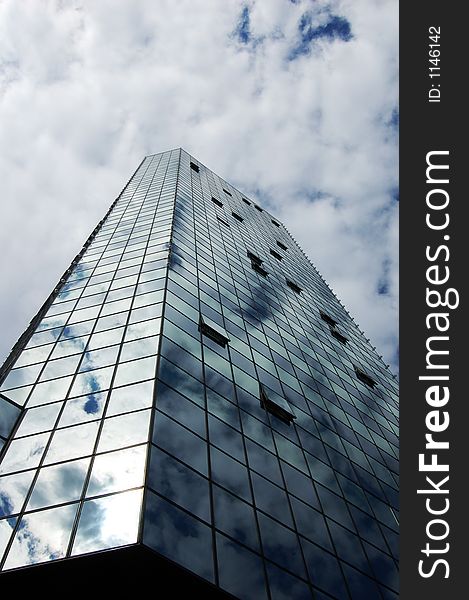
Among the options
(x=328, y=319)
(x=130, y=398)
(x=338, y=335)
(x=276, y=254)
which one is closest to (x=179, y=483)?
(x=130, y=398)

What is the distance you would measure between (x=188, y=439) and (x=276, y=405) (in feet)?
21.8

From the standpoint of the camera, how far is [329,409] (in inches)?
952

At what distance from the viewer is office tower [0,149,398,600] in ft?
35.5

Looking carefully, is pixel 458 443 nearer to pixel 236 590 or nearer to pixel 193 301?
pixel 236 590

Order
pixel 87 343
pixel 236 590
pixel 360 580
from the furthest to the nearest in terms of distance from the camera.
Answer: pixel 87 343, pixel 360 580, pixel 236 590

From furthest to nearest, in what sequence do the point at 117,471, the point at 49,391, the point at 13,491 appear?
the point at 49,391 < the point at 13,491 < the point at 117,471

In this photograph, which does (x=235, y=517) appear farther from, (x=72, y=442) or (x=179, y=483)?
(x=72, y=442)

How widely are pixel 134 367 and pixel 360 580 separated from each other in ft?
31.2

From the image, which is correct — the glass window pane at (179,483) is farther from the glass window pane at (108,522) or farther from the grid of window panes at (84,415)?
the glass window pane at (108,522)

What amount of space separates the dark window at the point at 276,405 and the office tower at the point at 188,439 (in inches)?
3.2

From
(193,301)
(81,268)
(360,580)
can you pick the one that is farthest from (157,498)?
(81,268)

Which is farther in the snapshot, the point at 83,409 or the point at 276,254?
the point at 276,254

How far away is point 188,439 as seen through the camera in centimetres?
1391

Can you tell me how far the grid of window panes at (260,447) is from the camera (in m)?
11.9
